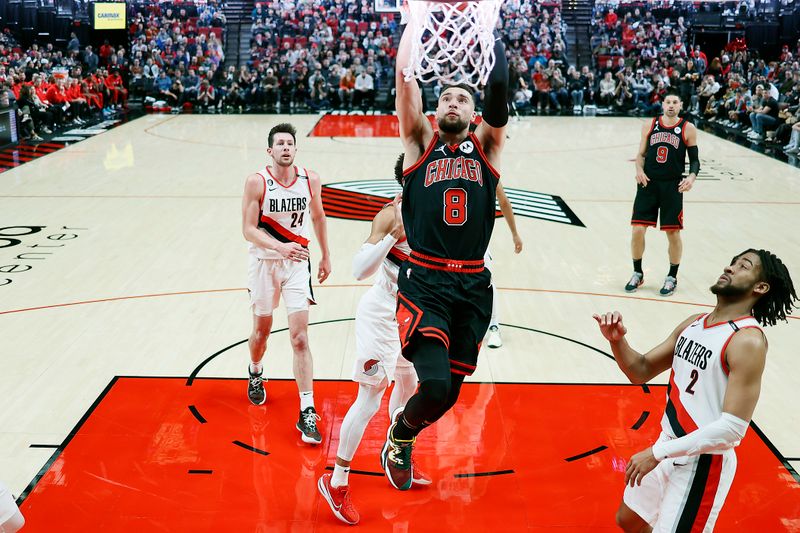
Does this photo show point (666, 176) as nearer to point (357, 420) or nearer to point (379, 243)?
point (379, 243)

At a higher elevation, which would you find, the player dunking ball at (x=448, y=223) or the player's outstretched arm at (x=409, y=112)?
the player's outstretched arm at (x=409, y=112)

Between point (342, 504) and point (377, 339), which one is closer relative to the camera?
point (342, 504)

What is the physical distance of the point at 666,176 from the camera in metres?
7.73

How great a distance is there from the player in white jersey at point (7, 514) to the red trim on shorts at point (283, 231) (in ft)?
7.71

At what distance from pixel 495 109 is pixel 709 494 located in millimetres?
1844

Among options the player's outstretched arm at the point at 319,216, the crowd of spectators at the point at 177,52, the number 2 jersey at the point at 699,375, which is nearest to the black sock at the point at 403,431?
the number 2 jersey at the point at 699,375

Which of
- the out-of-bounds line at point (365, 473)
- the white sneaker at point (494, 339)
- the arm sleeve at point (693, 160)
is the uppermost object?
the arm sleeve at point (693, 160)

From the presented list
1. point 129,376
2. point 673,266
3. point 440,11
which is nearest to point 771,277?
point 440,11

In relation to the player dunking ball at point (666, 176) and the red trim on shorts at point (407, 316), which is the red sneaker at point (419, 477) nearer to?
the red trim on shorts at point (407, 316)

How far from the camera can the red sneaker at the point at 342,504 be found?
13.0 feet

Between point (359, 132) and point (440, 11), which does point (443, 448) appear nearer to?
point (440, 11)

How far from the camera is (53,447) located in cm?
471

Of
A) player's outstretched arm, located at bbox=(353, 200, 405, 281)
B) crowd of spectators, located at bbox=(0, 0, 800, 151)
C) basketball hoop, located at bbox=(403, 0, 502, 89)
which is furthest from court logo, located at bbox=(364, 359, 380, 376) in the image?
crowd of spectators, located at bbox=(0, 0, 800, 151)

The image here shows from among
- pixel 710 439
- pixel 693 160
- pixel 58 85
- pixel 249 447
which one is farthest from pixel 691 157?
pixel 58 85
